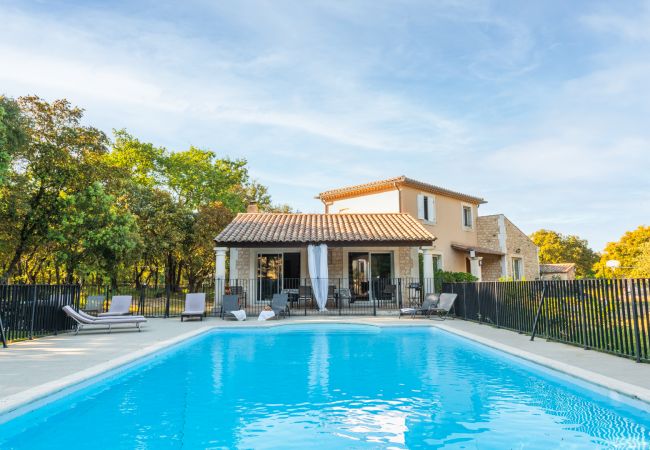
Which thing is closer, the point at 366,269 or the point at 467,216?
the point at 366,269

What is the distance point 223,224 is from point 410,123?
16544mm

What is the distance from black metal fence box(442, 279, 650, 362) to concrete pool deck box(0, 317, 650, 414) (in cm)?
25

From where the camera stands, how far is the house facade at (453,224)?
24.9 metres

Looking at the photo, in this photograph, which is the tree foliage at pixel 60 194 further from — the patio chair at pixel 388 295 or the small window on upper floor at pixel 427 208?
the small window on upper floor at pixel 427 208

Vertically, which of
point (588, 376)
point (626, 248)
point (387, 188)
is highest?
point (387, 188)

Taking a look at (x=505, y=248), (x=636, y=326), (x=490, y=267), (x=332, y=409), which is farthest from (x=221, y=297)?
(x=505, y=248)

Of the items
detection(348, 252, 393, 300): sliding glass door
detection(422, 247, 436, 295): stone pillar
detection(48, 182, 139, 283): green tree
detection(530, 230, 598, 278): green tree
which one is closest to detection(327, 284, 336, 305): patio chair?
detection(348, 252, 393, 300): sliding glass door

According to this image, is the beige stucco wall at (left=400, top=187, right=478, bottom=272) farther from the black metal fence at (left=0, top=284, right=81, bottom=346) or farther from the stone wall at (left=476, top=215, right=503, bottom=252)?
the black metal fence at (left=0, top=284, right=81, bottom=346)

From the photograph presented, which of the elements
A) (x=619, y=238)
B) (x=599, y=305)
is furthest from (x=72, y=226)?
(x=619, y=238)

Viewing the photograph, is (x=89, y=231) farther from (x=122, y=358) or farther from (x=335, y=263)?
(x=122, y=358)

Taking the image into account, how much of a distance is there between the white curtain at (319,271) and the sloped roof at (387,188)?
29.9ft

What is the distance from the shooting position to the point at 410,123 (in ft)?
50.2

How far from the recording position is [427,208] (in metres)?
25.5

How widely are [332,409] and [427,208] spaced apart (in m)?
21.5
